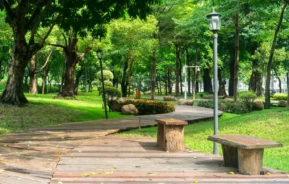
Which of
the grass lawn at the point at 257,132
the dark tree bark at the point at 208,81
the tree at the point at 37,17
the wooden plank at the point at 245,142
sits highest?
the tree at the point at 37,17

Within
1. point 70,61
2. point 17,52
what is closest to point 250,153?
point 17,52

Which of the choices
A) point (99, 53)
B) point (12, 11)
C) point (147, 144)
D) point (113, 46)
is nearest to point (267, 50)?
point (113, 46)

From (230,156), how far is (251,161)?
0.67m

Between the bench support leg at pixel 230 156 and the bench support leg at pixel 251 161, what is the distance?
50 centimetres

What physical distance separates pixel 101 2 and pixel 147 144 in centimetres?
891

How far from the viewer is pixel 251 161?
20.1ft

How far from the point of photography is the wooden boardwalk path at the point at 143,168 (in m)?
5.71

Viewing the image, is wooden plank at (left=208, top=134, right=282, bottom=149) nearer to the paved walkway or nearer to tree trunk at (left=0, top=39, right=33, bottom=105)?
the paved walkway

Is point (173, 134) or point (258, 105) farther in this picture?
point (258, 105)

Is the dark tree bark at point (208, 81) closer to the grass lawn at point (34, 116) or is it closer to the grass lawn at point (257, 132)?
the grass lawn at point (34, 116)

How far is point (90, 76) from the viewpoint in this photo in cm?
5947

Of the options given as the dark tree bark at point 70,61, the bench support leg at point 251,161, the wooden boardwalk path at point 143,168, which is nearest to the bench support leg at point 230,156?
the wooden boardwalk path at point 143,168

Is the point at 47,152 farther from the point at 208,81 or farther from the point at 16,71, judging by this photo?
the point at 208,81

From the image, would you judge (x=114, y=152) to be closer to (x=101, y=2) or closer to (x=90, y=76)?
(x=101, y=2)
